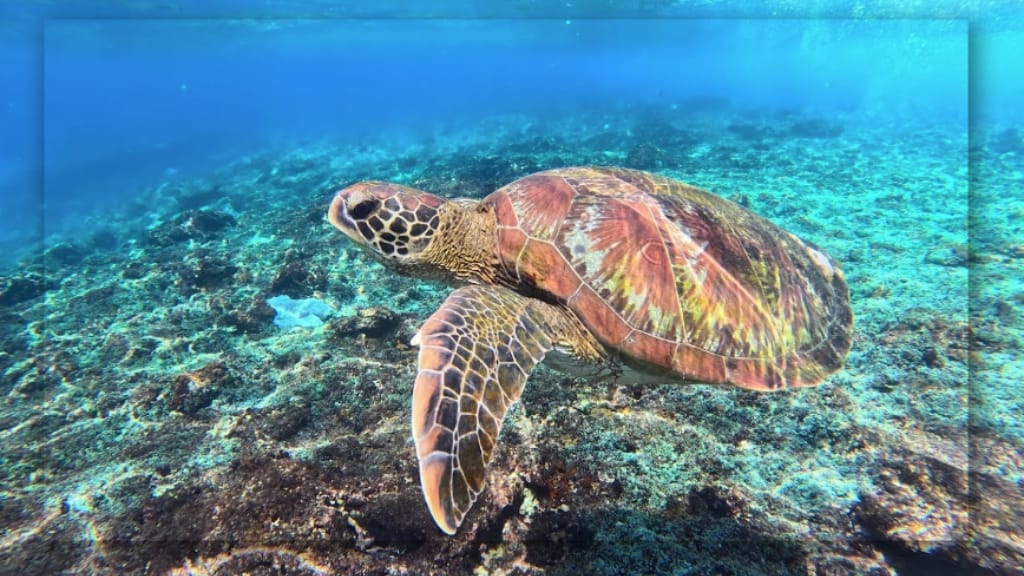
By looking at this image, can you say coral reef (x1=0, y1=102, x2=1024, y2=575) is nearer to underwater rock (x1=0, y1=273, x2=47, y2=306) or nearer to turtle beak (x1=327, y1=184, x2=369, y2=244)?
underwater rock (x1=0, y1=273, x2=47, y2=306)

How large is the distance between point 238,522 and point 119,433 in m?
1.98

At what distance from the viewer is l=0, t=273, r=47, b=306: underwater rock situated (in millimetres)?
6777

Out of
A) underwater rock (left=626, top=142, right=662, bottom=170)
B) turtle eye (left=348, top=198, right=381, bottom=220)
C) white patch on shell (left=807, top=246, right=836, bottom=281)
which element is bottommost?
white patch on shell (left=807, top=246, right=836, bottom=281)

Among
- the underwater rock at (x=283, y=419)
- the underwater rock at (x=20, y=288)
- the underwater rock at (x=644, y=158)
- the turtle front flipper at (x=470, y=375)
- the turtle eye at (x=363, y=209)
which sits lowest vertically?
the underwater rock at (x=20, y=288)

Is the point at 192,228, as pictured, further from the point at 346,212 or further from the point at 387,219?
the point at 387,219

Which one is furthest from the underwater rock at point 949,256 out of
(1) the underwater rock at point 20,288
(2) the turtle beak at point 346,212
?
(1) the underwater rock at point 20,288

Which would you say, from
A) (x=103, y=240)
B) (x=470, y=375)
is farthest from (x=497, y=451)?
(x=103, y=240)

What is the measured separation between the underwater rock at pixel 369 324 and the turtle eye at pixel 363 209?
184 centimetres

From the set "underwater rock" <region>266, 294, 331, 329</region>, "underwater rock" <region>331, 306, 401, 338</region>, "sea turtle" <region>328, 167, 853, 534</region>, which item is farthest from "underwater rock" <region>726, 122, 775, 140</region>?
"underwater rock" <region>266, 294, 331, 329</region>

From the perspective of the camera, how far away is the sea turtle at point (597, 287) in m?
2.16

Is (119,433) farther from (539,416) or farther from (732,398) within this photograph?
(732,398)

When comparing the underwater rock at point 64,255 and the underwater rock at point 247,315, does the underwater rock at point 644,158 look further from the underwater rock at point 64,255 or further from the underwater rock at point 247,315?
the underwater rock at point 64,255

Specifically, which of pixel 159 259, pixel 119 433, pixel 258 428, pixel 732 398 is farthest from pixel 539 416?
pixel 159 259

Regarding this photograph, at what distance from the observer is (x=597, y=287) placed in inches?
97.1
